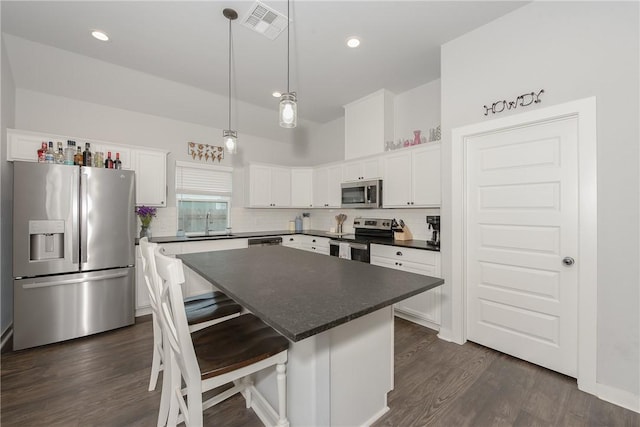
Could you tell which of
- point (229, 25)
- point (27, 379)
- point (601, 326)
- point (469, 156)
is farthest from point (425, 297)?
point (27, 379)

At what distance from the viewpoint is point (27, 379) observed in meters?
2.09

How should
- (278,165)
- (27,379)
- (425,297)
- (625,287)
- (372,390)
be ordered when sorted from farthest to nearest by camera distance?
(278,165), (425,297), (27,379), (625,287), (372,390)

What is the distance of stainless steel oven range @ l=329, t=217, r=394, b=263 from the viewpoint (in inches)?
145

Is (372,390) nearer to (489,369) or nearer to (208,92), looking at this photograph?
(489,369)

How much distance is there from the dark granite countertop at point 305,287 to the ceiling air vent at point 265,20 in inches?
78.0

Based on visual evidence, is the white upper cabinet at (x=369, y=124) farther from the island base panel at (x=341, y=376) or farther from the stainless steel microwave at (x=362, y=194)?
the island base panel at (x=341, y=376)

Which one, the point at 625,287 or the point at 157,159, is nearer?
the point at 625,287

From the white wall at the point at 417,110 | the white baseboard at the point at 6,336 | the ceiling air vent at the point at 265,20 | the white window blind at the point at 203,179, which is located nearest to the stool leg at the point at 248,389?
the white baseboard at the point at 6,336

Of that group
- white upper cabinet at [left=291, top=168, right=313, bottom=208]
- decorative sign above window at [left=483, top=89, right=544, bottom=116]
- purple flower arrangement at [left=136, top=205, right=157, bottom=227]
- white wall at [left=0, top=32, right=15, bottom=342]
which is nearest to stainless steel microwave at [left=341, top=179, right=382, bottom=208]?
white upper cabinet at [left=291, top=168, right=313, bottom=208]

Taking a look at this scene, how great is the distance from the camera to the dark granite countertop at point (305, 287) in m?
1.01

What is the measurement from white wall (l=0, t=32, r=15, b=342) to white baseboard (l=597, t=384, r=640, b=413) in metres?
5.12

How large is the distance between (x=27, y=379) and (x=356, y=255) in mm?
3357

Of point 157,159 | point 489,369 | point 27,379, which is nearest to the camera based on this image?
point 27,379

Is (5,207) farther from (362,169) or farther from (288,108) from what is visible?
(362,169)
